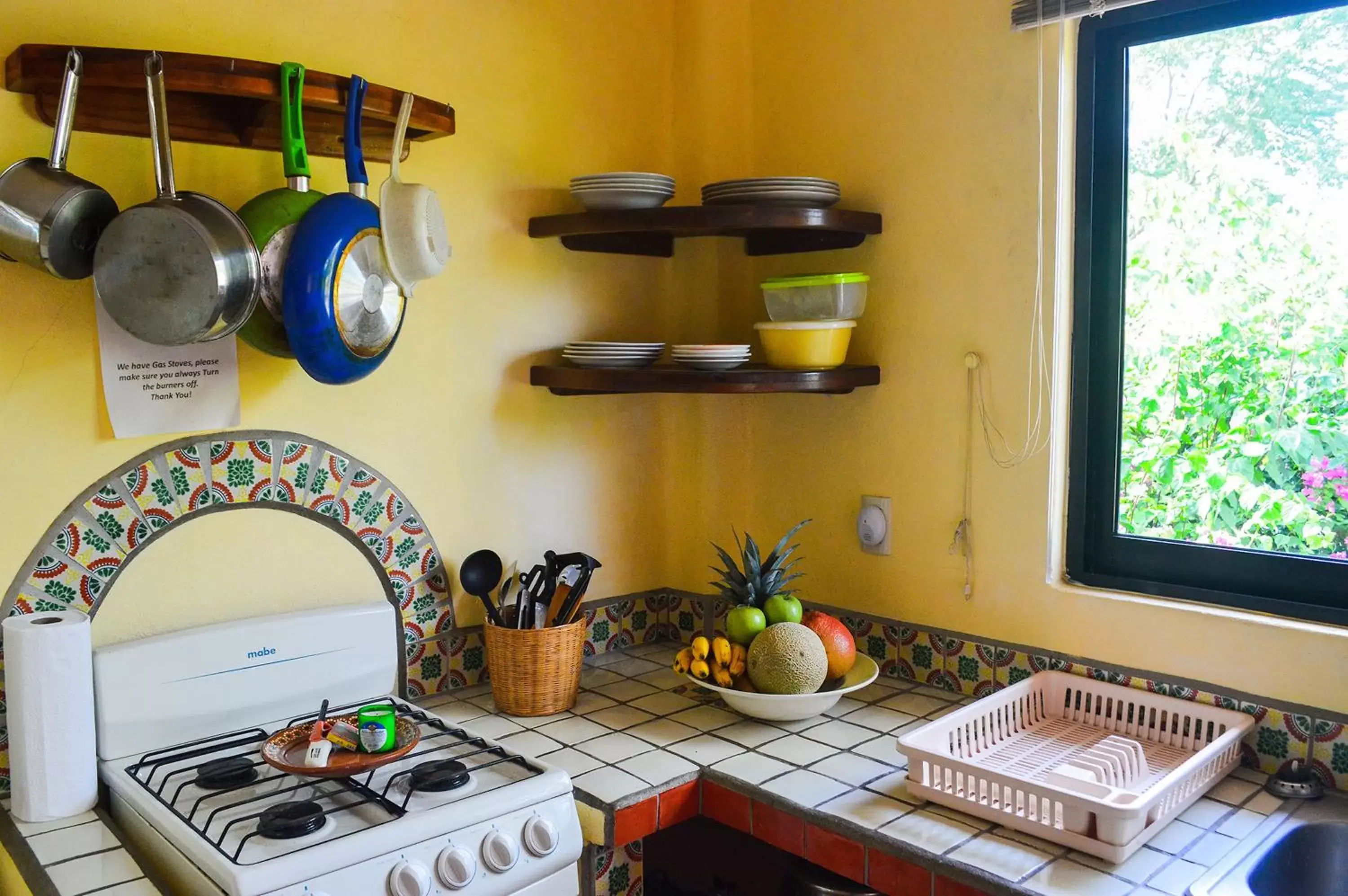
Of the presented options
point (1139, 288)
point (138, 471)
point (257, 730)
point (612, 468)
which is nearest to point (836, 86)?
point (1139, 288)

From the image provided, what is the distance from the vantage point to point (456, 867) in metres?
1.35

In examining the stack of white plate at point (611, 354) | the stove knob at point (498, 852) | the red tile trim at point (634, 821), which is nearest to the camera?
the stove knob at point (498, 852)

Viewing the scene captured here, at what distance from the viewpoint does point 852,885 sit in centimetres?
163

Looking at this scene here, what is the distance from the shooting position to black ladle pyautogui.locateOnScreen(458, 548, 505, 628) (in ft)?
6.41

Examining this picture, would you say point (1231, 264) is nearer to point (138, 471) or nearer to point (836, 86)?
point (836, 86)

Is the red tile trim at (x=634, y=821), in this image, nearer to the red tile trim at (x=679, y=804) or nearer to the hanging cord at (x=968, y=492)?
the red tile trim at (x=679, y=804)

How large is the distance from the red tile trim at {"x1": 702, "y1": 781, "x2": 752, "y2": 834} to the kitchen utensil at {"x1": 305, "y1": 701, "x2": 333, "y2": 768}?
1.77ft

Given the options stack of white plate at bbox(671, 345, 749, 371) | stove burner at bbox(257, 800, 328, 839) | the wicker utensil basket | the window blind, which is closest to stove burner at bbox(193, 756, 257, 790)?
stove burner at bbox(257, 800, 328, 839)

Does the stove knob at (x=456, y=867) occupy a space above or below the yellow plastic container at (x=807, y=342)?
below

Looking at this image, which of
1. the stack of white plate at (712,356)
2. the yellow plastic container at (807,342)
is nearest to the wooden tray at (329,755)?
the stack of white plate at (712,356)

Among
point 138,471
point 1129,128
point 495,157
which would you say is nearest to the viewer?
point 138,471

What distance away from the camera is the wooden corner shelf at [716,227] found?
184cm

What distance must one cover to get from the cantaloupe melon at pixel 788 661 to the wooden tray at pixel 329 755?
552 mm

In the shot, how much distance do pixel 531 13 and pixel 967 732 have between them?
58.6 inches
